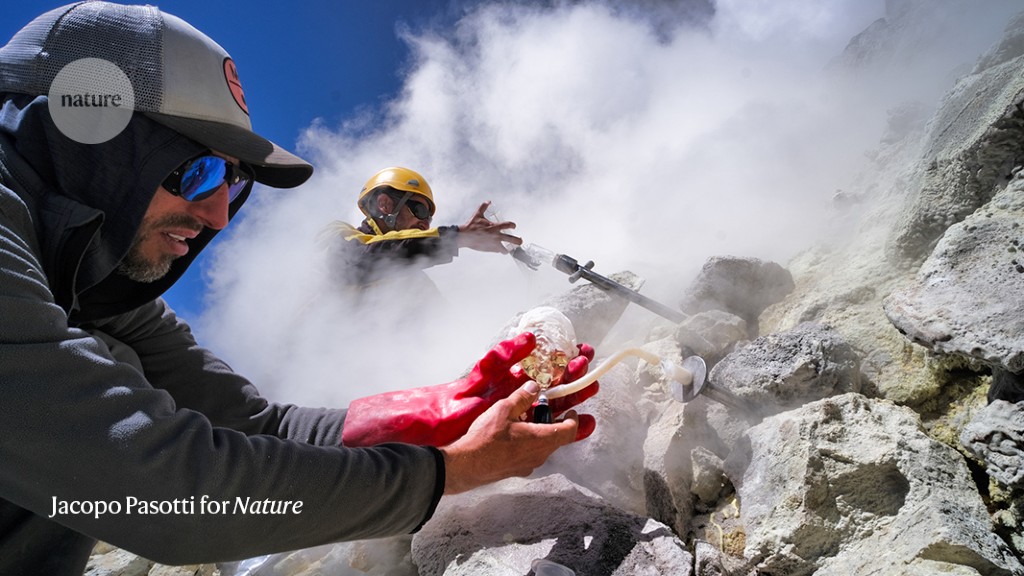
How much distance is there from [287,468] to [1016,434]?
2229 mm

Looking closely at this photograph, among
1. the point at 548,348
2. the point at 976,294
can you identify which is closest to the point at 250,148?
the point at 548,348

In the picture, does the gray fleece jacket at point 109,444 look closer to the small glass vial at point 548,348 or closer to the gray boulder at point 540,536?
the gray boulder at point 540,536

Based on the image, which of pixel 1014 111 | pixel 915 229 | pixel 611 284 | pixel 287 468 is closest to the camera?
pixel 287 468

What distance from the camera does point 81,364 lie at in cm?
130

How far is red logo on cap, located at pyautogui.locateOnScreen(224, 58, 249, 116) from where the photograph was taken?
218 centimetres

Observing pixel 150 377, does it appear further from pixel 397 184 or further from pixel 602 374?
pixel 397 184

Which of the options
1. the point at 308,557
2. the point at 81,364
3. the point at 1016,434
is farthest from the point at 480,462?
the point at 308,557

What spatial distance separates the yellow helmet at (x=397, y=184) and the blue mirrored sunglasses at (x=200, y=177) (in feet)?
16.4

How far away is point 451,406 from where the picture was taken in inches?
95.8

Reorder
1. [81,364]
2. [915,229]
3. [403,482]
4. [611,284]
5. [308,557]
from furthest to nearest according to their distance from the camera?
[611,284] < [308,557] < [915,229] < [403,482] < [81,364]

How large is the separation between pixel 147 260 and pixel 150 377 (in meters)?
0.83

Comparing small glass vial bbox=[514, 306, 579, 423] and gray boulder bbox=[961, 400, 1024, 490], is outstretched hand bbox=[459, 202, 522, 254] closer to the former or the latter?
small glass vial bbox=[514, 306, 579, 423]

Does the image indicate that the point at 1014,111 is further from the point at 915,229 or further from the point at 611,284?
the point at 611,284

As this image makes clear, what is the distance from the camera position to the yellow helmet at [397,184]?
7352 millimetres
